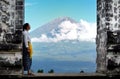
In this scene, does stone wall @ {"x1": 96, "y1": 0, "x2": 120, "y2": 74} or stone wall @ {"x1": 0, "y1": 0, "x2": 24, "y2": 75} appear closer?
stone wall @ {"x1": 0, "y1": 0, "x2": 24, "y2": 75}

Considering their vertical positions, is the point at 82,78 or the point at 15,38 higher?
the point at 15,38

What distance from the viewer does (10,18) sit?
41.0 ft

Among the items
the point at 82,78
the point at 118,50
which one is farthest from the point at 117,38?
the point at 82,78

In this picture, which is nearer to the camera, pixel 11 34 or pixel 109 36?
pixel 11 34

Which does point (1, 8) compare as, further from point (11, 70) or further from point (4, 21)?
point (11, 70)

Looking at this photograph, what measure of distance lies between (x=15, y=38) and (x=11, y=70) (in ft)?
2.66

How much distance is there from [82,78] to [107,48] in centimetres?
109

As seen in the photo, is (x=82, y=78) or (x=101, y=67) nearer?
(x=82, y=78)

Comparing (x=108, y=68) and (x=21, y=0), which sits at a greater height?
(x=21, y=0)

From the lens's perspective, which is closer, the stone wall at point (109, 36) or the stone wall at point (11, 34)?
the stone wall at point (11, 34)

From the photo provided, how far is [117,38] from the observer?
1270 cm

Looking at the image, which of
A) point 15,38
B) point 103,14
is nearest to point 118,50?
point 103,14

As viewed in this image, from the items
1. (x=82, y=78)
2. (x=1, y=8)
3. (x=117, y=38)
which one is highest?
(x=1, y=8)

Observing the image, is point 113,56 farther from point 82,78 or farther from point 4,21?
point 4,21
